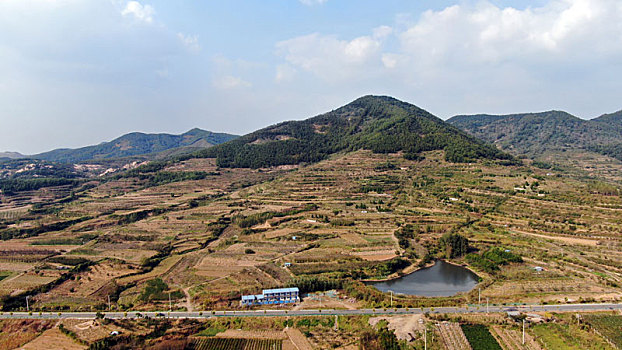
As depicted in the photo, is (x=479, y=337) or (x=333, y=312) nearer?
(x=479, y=337)

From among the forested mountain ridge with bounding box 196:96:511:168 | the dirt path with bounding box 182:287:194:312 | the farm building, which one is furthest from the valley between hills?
the forested mountain ridge with bounding box 196:96:511:168

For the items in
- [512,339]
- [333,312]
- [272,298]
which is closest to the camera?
[512,339]

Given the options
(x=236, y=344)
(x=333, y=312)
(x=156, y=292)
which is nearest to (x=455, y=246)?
(x=333, y=312)

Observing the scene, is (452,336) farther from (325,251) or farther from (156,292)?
(156,292)

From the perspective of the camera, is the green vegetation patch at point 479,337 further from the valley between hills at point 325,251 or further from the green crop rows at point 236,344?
the green crop rows at point 236,344

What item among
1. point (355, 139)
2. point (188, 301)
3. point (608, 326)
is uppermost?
point (355, 139)

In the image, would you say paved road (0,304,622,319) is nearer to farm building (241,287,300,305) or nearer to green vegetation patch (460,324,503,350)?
farm building (241,287,300,305)

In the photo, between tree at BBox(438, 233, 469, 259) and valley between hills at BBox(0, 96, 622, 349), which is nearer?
valley between hills at BBox(0, 96, 622, 349)
